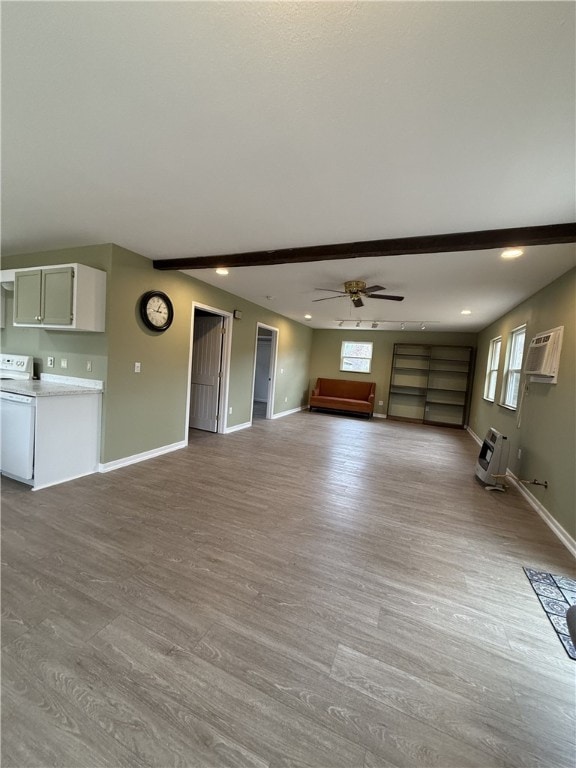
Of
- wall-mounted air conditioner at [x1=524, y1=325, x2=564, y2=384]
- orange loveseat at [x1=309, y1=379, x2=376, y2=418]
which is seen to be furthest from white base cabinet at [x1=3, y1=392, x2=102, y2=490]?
orange loveseat at [x1=309, y1=379, x2=376, y2=418]

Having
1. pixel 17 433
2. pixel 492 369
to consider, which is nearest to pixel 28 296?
pixel 17 433

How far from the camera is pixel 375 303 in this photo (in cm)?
528

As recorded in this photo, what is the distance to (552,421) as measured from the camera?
298 cm

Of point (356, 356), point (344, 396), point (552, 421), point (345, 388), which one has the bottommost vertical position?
point (344, 396)

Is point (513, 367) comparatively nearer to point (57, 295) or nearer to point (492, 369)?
point (492, 369)

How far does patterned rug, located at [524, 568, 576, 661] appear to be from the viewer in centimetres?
162

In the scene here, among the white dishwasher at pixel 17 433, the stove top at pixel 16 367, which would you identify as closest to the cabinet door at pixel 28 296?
the stove top at pixel 16 367

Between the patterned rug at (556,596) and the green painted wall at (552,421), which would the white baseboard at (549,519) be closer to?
the green painted wall at (552,421)

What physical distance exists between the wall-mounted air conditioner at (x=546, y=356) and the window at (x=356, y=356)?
5.11m

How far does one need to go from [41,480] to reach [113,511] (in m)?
0.95

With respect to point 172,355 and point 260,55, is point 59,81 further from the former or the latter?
point 172,355

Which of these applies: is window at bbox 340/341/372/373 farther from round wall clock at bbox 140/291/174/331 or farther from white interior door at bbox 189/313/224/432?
round wall clock at bbox 140/291/174/331

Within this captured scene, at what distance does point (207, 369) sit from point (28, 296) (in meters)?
2.55

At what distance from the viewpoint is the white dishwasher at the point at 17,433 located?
2.76 m
